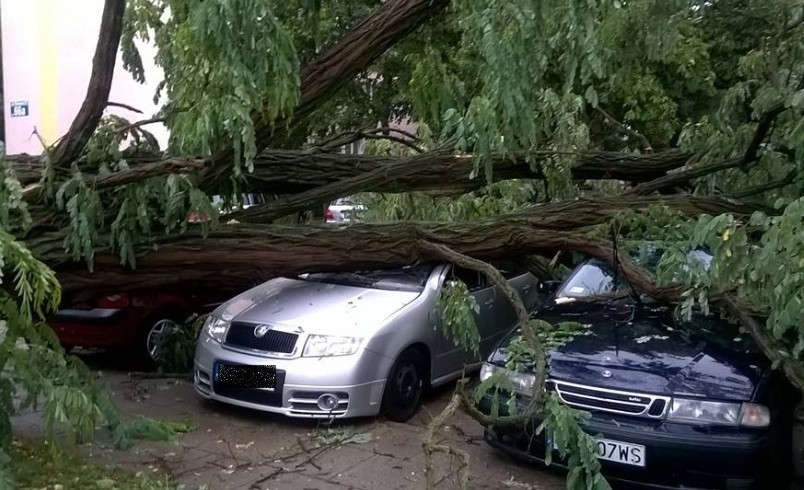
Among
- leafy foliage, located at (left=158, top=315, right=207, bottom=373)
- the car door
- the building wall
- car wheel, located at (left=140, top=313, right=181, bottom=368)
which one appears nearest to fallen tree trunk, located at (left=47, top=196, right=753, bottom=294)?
the car door

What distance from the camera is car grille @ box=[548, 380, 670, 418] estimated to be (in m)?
4.89

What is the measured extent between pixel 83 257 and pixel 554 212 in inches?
147

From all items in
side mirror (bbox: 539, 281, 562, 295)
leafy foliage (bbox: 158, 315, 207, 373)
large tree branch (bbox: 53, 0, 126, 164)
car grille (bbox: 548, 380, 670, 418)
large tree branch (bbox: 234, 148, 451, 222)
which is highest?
large tree branch (bbox: 53, 0, 126, 164)

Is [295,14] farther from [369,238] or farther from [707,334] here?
[707,334]

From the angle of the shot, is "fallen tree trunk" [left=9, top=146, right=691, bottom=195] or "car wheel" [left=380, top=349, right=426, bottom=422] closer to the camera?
"car wheel" [left=380, top=349, right=426, bottom=422]

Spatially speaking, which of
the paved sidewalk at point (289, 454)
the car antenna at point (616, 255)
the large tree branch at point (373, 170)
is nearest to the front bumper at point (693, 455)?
the paved sidewalk at point (289, 454)

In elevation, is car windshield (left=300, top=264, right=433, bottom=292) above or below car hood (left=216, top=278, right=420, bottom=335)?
above

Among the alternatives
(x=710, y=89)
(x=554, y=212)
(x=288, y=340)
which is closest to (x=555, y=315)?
(x=554, y=212)

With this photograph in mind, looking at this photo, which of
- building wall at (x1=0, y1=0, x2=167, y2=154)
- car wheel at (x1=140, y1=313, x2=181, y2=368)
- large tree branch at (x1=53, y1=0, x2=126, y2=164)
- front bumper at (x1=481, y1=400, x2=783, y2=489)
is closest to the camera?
front bumper at (x1=481, y1=400, x2=783, y2=489)

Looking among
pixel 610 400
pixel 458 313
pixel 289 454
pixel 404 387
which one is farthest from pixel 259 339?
pixel 610 400

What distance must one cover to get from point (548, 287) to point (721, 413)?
3.01 meters

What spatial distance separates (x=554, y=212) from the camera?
6.96 metres

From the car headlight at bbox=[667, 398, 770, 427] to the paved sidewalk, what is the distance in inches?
41.0

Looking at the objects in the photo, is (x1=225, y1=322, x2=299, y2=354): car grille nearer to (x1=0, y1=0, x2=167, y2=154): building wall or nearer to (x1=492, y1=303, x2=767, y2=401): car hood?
(x1=492, y1=303, x2=767, y2=401): car hood
